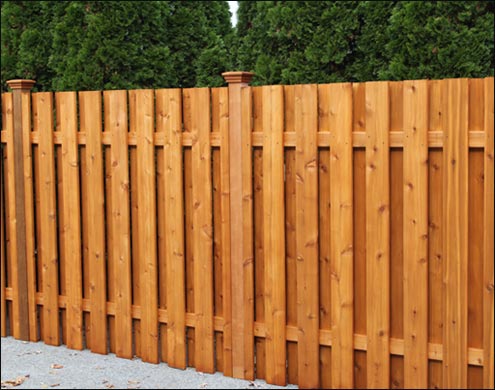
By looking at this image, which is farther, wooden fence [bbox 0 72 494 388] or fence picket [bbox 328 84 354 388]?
fence picket [bbox 328 84 354 388]

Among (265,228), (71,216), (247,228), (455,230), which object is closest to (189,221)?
(247,228)

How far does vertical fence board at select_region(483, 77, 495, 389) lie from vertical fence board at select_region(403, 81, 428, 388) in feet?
1.04

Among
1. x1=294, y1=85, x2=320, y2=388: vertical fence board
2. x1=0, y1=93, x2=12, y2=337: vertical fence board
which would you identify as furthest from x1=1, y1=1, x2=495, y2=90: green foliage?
x1=294, y1=85, x2=320, y2=388: vertical fence board

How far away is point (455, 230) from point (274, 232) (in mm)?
1110

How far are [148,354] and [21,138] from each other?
1.91 metres

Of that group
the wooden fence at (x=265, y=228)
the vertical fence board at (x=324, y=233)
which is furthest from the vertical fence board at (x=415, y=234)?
the vertical fence board at (x=324, y=233)

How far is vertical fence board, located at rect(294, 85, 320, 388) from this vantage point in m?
4.35

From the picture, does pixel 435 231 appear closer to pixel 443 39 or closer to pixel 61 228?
pixel 443 39

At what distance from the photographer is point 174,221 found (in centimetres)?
488

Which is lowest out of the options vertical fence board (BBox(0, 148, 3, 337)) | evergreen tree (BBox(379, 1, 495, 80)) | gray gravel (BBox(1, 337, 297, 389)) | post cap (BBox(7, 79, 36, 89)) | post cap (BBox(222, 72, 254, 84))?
gray gravel (BBox(1, 337, 297, 389))

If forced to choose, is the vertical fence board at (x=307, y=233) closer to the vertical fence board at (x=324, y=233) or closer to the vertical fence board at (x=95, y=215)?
the vertical fence board at (x=324, y=233)

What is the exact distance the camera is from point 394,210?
420 cm

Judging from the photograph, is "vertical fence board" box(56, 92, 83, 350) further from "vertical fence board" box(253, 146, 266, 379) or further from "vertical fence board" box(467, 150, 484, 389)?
"vertical fence board" box(467, 150, 484, 389)

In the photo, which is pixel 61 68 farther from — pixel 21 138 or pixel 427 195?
pixel 427 195
